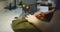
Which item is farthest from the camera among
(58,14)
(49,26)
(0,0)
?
(0,0)

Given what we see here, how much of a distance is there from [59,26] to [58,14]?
81 millimetres

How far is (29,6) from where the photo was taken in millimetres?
2064

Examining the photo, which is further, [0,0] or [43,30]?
[0,0]

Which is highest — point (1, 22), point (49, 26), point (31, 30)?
point (49, 26)

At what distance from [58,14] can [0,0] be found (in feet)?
11.7

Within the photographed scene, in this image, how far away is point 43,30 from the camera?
1.05m

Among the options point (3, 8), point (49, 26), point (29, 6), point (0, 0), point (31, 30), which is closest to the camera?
point (49, 26)

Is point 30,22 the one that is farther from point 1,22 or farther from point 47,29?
point 1,22

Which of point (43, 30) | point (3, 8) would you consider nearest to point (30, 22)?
point (43, 30)

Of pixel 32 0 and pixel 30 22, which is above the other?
pixel 32 0

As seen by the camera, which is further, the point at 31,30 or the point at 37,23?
the point at 31,30

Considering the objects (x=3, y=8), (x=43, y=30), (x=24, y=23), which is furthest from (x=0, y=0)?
(x=43, y=30)

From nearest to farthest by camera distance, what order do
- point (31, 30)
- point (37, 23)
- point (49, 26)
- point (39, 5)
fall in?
point (49, 26)
point (37, 23)
point (31, 30)
point (39, 5)

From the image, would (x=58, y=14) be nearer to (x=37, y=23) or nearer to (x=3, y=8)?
(x=37, y=23)
